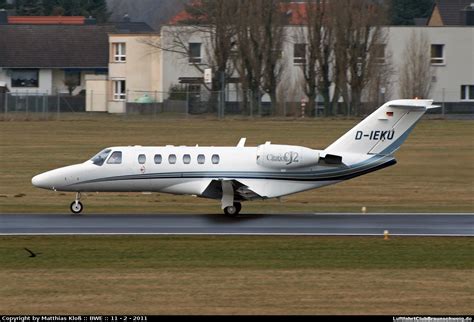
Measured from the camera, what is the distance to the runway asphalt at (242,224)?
29.5 m

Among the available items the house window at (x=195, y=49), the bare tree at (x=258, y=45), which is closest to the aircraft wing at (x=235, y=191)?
the bare tree at (x=258, y=45)

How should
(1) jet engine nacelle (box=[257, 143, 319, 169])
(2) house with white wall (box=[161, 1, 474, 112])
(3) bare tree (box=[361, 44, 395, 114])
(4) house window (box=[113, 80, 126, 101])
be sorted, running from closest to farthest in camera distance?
(1) jet engine nacelle (box=[257, 143, 319, 169])
(3) bare tree (box=[361, 44, 395, 114])
(2) house with white wall (box=[161, 1, 474, 112])
(4) house window (box=[113, 80, 126, 101])

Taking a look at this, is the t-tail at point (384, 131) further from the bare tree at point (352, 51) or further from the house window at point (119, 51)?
the house window at point (119, 51)

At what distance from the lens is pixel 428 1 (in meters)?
119

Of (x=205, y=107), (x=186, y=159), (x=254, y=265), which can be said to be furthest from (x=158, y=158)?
(x=205, y=107)

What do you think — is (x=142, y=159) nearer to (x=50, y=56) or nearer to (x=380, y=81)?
(x=380, y=81)

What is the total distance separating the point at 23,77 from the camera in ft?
331

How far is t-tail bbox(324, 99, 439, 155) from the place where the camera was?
33.4 meters

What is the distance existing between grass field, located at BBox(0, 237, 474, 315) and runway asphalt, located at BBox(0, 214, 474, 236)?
1.32 m

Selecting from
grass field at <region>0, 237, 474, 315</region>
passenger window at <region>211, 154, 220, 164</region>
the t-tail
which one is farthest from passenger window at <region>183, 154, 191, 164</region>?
grass field at <region>0, 237, 474, 315</region>

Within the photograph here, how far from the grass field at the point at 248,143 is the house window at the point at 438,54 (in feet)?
65.0

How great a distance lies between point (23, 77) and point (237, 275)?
264 feet

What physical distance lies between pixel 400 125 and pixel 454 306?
45.0 ft

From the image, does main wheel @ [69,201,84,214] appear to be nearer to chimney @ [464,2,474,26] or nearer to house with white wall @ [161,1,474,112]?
house with white wall @ [161,1,474,112]
